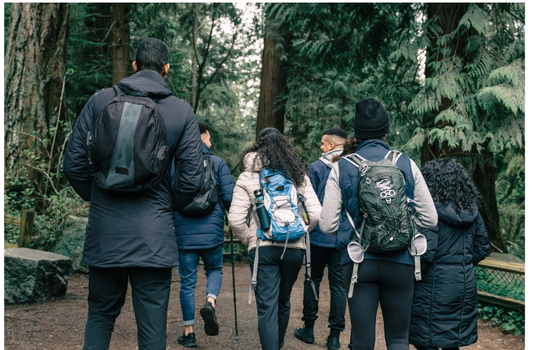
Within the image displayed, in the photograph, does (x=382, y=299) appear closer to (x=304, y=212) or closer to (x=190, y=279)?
(x=304, y=212)

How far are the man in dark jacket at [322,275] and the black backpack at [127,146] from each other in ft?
8.78

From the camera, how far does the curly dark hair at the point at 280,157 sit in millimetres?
4168

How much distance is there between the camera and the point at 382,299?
3137 mm

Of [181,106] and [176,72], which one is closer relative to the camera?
[181,106]

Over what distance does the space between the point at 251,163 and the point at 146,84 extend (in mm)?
1507

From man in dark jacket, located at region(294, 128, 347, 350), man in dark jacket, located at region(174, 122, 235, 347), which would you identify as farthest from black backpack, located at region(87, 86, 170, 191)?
man in dark jacket, located at region(294, 128, 347, 350)

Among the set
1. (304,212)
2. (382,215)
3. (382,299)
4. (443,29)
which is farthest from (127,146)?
(443,29)

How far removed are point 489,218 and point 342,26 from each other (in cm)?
438

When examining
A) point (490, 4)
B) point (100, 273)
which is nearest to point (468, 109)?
point (490, 4)

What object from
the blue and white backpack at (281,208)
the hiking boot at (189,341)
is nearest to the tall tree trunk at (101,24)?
the hiking boot at (189,341)

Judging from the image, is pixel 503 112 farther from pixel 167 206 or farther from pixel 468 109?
pixel 167 206

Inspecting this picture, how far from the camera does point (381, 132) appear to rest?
3.35 m

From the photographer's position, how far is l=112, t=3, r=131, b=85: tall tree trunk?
12.4m

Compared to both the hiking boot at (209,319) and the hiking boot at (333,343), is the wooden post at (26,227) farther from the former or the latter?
the hiking boot at (333,343)
